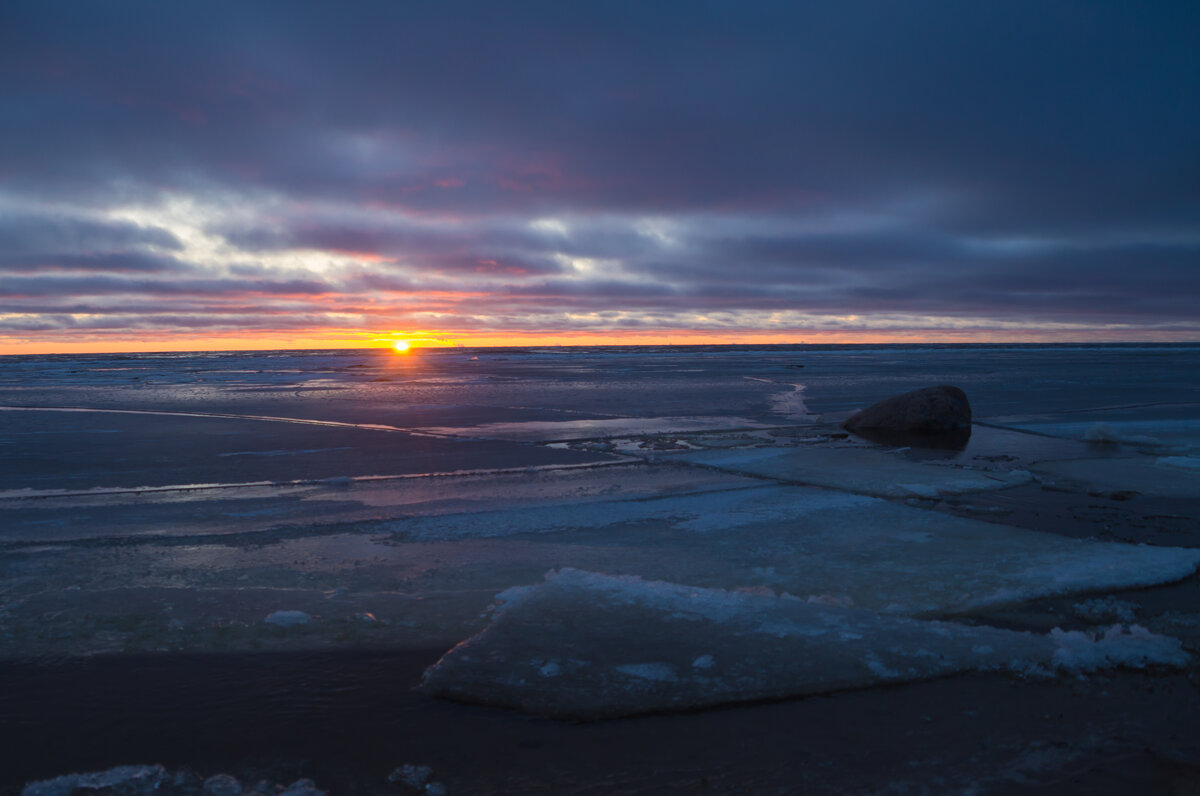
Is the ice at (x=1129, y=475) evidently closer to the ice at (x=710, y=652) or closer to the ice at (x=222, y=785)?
the ice at (x=710, y=652)

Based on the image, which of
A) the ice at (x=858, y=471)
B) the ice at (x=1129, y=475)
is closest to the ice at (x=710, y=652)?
the ice at (x=858, y=471)

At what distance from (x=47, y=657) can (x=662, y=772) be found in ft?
10.2

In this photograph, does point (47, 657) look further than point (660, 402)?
No

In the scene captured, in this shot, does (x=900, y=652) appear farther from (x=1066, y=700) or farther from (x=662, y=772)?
(x=662, y=772)

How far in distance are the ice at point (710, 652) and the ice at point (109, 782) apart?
3.48 ft

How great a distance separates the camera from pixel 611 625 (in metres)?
3.82

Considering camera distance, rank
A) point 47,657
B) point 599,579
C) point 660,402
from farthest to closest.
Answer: point 660,402 < point 599,579 < point 47,657

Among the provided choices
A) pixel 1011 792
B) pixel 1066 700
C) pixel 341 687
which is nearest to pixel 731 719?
pixel 1011 792

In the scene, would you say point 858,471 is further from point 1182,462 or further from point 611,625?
point 611,625

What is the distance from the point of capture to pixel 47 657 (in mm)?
3492

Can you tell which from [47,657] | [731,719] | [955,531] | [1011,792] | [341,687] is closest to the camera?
[1011,792]

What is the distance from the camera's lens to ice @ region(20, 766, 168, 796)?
8.20 feet

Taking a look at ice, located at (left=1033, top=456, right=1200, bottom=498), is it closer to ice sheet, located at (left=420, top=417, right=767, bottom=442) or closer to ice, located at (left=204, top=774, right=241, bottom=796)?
ice sheet, located at (left=420, top=417, right=767, bottom=442)

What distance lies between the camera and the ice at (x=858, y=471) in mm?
7410
